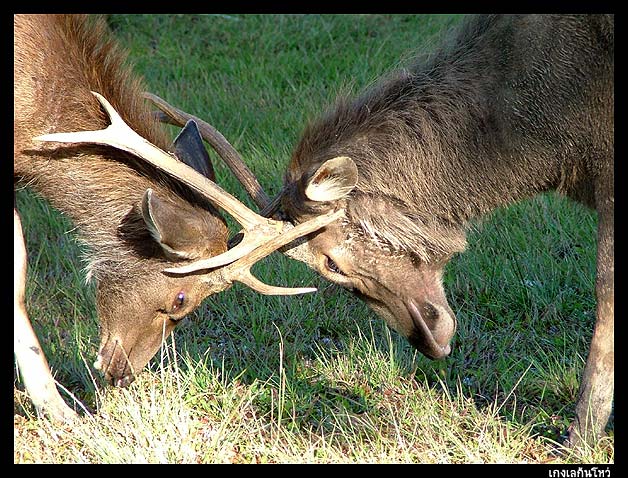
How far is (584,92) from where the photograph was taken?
4.32m

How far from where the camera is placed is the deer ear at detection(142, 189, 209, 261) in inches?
178

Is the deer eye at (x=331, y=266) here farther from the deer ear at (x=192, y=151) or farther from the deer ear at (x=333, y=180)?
the deer ear at (x=192, y=151)

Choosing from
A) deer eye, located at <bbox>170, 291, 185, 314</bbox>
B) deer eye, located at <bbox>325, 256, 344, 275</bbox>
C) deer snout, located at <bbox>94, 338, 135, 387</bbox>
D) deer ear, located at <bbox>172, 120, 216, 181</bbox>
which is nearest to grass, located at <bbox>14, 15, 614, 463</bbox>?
deer snout, located at <bbox>94, 338, 135, 387</bbox>

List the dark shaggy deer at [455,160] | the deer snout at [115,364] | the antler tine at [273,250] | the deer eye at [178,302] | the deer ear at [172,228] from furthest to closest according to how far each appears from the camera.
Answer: the deer snout at [115,364] < the deer eye at [178,302] < the antler tine at [273,250] < the deer ear at [172,228] < the dark shaggy deer at [455,160]

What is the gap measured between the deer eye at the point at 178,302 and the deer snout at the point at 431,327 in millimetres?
1143

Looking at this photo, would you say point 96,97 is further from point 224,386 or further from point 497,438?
point 497,438

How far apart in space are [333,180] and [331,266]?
1.84ft

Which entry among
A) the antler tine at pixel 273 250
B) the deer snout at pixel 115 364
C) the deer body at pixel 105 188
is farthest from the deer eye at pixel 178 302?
the deer snout at pixel 115 364

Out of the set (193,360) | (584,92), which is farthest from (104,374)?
(584,92)

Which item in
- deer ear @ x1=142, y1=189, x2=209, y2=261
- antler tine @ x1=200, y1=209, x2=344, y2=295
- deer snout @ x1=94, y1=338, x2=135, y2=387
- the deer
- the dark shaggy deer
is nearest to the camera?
the dark shaggy deer

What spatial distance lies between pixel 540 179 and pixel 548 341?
1349mm

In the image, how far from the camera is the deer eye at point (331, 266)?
15.9 ft

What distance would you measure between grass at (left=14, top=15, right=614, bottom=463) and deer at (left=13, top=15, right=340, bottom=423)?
0.26 m

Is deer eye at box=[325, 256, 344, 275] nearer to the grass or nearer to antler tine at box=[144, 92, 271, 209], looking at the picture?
antler tine at box=[144, 92, 271, 209]
